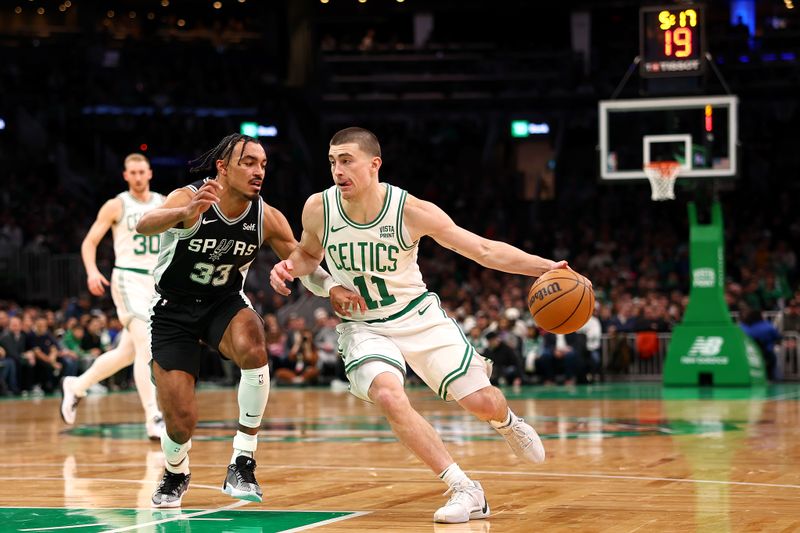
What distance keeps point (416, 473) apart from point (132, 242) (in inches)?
159

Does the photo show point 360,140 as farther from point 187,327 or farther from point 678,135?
point 678,135

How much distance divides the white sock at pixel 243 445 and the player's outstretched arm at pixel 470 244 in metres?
1.40

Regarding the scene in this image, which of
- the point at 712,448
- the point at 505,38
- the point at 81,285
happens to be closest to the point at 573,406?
the point at 712,448

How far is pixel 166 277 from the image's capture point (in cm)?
704

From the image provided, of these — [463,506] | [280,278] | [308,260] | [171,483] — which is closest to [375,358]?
[280,278]

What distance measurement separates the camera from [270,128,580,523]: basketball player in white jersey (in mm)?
6566

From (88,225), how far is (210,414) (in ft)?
48.1

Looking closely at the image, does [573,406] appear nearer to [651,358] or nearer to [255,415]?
[651,358]

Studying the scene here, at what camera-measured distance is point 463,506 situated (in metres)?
6.04

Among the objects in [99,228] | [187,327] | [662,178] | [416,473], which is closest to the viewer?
[187,327]

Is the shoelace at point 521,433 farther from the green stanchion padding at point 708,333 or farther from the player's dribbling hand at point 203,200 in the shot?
the green stanchion padding at point 708,333

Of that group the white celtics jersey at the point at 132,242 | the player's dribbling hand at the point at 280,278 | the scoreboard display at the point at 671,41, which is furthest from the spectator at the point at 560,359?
the player's dribbling hand at the point at 280,278

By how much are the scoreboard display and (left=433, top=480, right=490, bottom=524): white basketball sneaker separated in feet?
41.7

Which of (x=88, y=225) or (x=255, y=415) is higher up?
(x=88, y=225)
